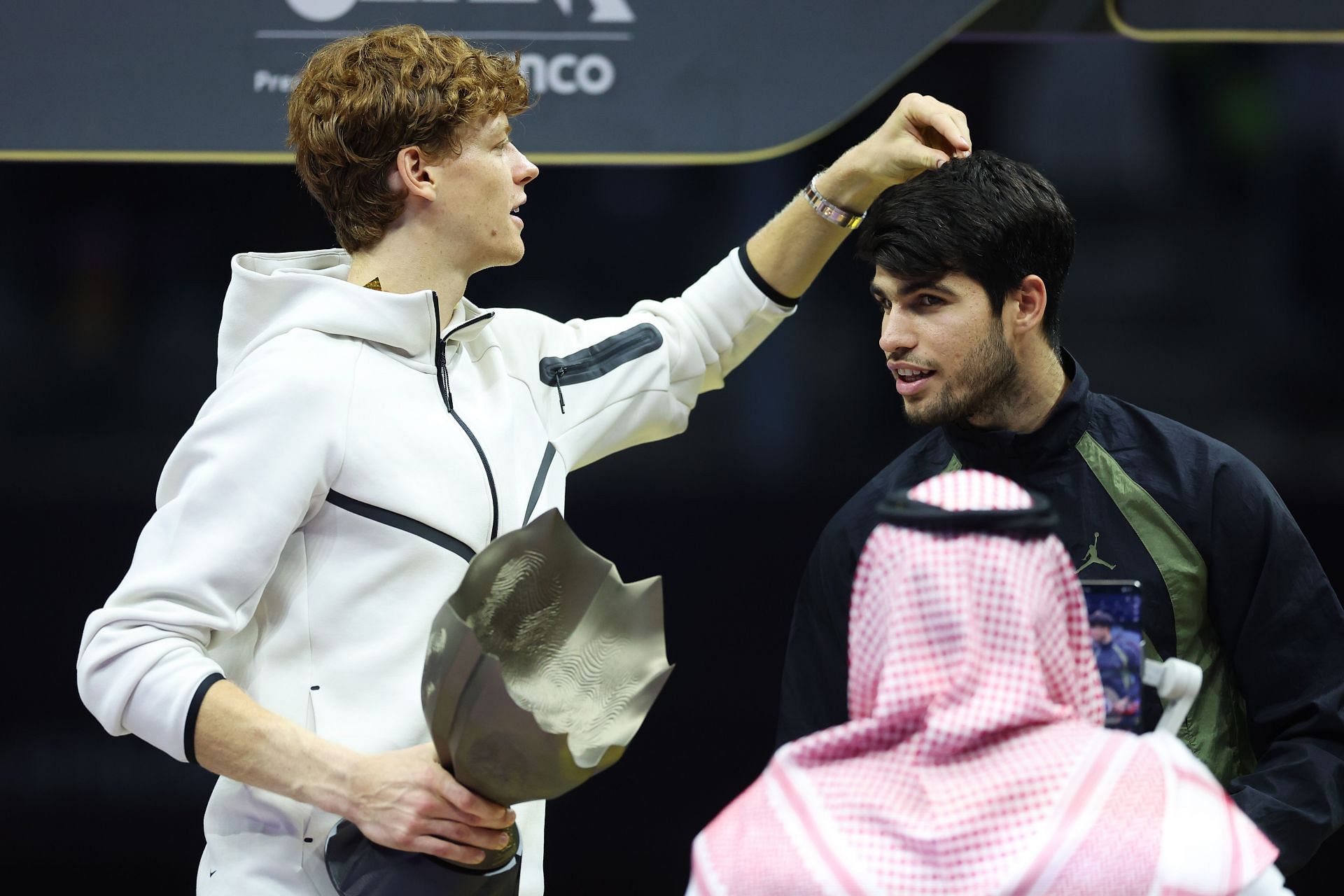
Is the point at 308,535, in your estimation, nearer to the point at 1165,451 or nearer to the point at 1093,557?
the point at 1093,557

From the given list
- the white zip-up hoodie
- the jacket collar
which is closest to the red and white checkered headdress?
the white zip-up hoodie

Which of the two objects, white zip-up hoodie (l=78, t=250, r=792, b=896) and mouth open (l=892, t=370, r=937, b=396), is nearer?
white zip-up hoodie (l=78, t=250, r=792, b=896)

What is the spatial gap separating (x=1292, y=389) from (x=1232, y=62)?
2.14 feet

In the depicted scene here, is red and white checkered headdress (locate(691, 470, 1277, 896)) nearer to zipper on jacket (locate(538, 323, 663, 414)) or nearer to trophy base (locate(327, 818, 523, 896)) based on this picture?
trophy base (locate(327, 818, 523, 896))

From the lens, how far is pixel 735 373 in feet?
9.75

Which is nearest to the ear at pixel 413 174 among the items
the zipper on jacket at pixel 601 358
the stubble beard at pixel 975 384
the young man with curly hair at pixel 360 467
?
the young man with curly hair at pixel 360 467

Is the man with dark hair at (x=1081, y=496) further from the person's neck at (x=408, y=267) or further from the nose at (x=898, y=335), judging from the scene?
the person's neck at (x=408, y=267)

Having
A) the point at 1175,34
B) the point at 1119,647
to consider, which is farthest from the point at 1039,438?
the point at 1175,34

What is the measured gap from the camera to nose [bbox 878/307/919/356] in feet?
6.39

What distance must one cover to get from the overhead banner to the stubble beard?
3.21ft

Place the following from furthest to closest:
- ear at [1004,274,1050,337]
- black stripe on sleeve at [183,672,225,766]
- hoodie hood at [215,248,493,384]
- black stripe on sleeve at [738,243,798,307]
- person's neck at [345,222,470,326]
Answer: black stripe on sleeve at [738,243,798,307], ear at [1004,274,1050,337], person's neck at [345,222,470,326], hoodie hood at [215,248,493,384], black stripe on sleeve at [183,672,225,766]

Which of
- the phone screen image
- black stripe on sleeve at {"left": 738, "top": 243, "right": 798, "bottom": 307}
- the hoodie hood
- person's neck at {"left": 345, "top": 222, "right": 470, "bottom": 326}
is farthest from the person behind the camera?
black stripe on sleeve at {"left": 738, "top": 243, "right": 798, "bottom": 307}

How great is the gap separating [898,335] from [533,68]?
1.15 meters

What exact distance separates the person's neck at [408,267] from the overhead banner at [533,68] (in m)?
0.96
